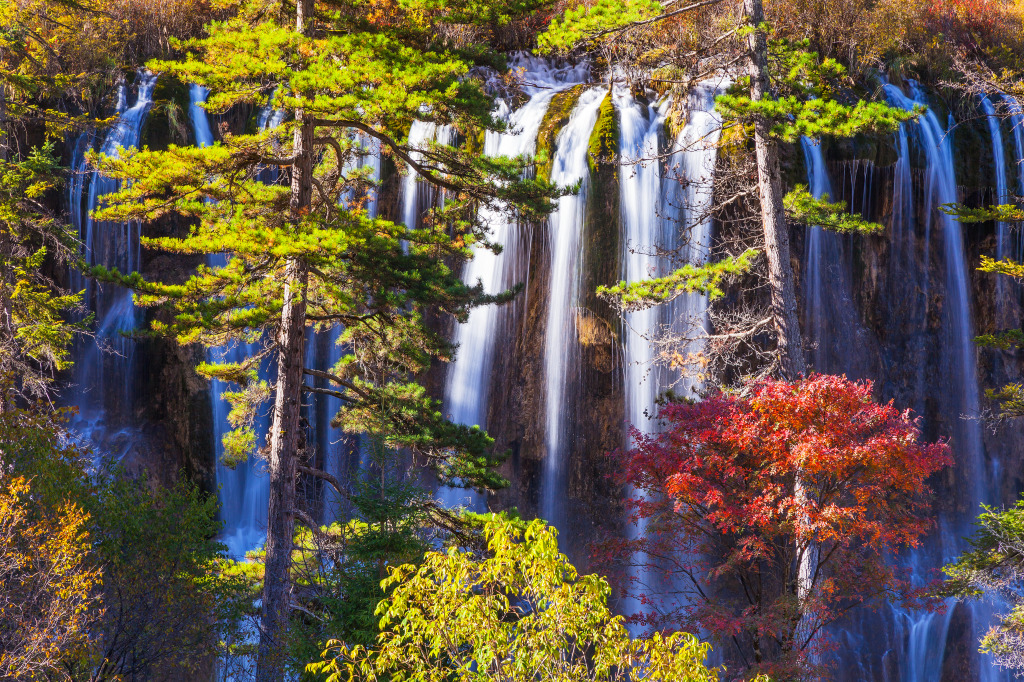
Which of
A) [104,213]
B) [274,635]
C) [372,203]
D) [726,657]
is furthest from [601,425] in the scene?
[104,213]

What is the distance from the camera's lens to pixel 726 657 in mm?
14703

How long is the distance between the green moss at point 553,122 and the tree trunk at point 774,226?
5.72 meters

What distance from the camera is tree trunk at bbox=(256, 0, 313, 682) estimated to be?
9695 millimetres

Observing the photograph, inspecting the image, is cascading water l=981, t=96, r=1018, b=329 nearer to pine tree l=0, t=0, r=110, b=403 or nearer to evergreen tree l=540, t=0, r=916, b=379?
evergreen tree l=540, t=0, r=916, b=379

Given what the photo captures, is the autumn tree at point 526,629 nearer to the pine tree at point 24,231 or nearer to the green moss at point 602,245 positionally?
the pine tree at point 24,231

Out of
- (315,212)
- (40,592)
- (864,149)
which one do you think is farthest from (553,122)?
(40,592)

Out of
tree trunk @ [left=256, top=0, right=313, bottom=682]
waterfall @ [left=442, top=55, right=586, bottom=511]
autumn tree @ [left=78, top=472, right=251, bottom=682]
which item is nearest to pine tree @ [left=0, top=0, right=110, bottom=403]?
autumn tree @ [left=78, top=472, right=251, bottom=682]

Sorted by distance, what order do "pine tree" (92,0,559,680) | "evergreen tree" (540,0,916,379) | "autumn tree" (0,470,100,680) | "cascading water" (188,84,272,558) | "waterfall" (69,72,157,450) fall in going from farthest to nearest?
"waterfall" (69,72,157,450) → "cascading water" (188,84,272,558) → "evergreen tree" (540,0,916,379) → "pine tree" (92,0,559,680) → "autumn tree" (0,470,100,680)

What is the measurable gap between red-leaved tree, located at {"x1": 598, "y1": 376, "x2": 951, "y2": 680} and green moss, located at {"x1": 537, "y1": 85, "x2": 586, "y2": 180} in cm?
792

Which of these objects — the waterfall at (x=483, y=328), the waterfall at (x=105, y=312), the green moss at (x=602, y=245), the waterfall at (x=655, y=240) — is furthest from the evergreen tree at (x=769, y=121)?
the waterfall at (x=105, y=312)

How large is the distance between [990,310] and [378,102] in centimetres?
1489

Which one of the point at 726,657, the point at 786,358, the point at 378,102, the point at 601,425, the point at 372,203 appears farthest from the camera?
the point at 372,203

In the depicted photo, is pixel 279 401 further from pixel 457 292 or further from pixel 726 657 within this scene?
pixel 726 657

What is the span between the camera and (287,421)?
10062 mm
